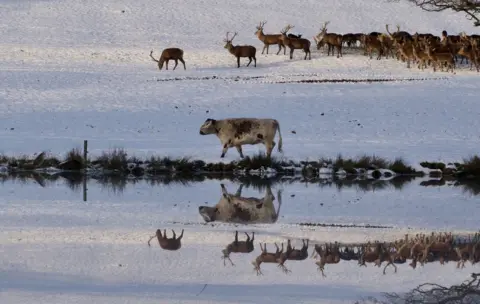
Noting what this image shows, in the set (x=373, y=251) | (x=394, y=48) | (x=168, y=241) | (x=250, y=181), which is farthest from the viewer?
(x=394, y=48)

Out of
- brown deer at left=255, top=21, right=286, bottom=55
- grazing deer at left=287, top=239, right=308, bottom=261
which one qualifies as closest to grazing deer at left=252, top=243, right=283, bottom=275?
grazing deer at left=287, top=239, right=308, bottom=261

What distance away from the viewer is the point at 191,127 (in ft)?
93.1

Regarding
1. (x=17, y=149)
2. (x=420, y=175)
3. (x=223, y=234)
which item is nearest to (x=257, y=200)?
(x=223, y=234)

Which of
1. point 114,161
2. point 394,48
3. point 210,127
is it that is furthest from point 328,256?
point 394,48

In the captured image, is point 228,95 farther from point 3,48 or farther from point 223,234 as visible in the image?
point 223,234

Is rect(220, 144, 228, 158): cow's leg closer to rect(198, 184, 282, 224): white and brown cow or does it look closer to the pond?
the pond

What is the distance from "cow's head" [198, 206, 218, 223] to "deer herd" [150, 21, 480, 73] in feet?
75.0

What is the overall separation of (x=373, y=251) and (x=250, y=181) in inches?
356

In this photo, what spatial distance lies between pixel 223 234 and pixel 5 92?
772 inches

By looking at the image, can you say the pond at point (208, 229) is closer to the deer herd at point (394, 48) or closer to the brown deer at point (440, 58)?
the brown deer at point (440, 58)

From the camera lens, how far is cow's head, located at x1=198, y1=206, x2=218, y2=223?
1652 centimetres

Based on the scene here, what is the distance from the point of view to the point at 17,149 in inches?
973

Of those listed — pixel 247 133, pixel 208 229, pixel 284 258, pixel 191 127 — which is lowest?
pixel 284 258

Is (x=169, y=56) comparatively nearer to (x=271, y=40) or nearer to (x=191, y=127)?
(x=271, y=40)
